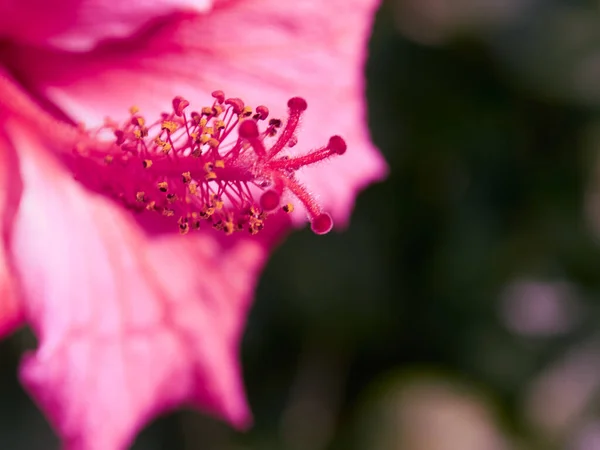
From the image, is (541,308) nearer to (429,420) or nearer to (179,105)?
(429,420)

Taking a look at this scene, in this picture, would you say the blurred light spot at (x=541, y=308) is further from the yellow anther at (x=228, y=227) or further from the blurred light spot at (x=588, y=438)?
the yellow anther at (x=228, y=227)

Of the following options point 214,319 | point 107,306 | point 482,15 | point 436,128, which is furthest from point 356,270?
point 107,306

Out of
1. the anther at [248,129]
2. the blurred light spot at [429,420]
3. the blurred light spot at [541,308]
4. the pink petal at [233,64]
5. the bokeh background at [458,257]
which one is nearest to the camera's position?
the anther at [248,129]

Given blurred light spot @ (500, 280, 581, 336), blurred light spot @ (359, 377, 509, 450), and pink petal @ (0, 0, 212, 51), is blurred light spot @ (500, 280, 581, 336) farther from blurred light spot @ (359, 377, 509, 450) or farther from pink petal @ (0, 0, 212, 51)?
pink petal @ (0, 0, 212, 51)

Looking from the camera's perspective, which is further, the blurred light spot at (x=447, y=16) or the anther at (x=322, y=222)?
the blurred light spot at (x=447, y=16)

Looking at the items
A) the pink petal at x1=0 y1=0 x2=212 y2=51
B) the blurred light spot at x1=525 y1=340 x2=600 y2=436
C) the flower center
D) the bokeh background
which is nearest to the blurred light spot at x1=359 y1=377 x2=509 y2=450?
the bokeh background

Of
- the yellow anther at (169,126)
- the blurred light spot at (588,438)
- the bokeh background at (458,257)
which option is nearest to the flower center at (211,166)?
the yellow anther at (169,126)
